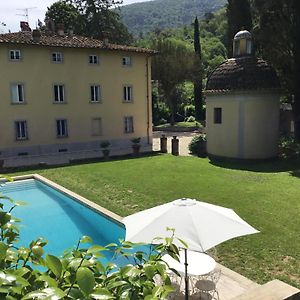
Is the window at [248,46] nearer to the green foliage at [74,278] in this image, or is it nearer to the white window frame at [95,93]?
the white window frame at [95,93]

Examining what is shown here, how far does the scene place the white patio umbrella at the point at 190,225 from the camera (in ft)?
21.5

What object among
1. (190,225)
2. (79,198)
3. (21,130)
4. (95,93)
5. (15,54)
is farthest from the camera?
(95,93)

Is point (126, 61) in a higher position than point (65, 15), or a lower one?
lower

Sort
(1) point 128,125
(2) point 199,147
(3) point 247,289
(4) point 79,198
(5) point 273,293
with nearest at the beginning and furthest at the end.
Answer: (5) point 273,293 → (3) point 247,289 → (4) point 79,198 → (2) point 199,147 → (1) point 128,125

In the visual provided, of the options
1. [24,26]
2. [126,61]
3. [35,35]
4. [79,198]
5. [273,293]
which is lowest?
[79,198]

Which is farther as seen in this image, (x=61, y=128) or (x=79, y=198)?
(x=61, y=128)

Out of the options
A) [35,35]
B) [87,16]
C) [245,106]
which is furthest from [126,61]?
[87,16]

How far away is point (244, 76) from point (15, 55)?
17264 mm

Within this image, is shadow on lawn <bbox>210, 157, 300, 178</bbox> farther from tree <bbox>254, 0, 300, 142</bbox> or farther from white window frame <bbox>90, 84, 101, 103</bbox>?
white window frame <bbox>90, 84, 101, 103</bbox>

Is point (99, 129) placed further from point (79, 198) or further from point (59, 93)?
point (79, 198)

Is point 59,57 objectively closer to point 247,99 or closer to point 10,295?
point 247,99

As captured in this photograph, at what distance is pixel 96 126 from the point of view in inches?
1244

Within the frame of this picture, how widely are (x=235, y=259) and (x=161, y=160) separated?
15.9 metres

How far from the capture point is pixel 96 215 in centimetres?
1366
